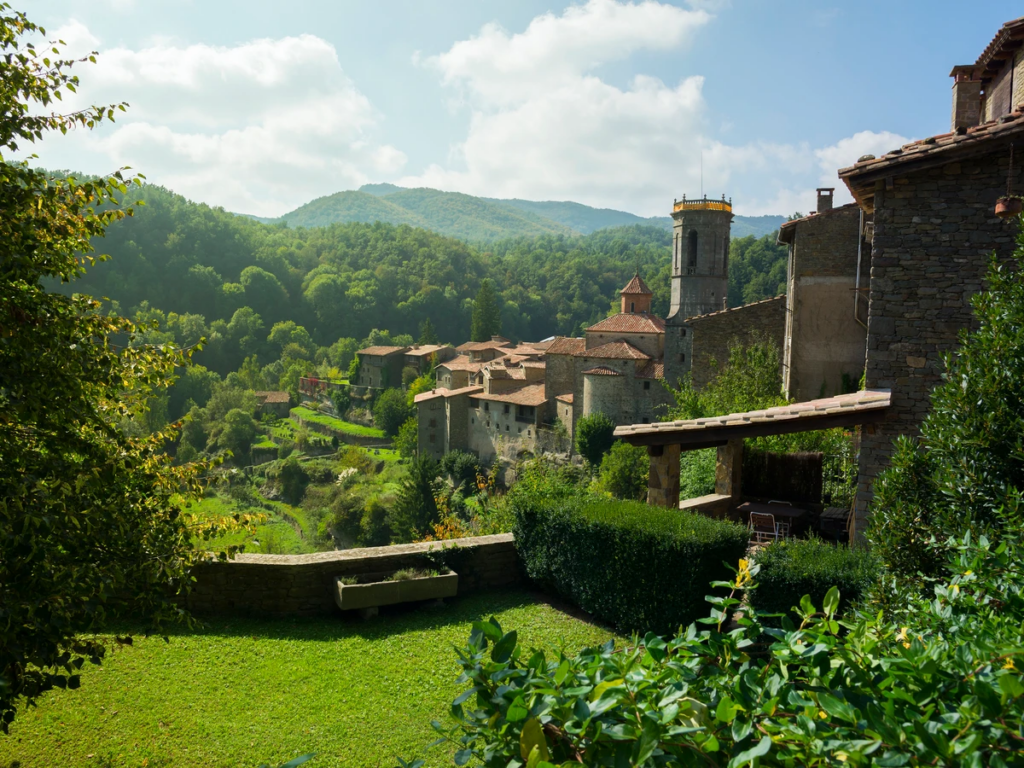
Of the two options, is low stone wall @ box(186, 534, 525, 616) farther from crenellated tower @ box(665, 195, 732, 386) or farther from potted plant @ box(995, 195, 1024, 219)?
crenellated tower @ box(665, 195, 732, 386)

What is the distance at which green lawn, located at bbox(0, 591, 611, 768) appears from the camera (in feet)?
16.8

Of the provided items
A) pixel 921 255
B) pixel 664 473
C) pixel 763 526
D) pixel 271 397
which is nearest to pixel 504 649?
pixel 664 473

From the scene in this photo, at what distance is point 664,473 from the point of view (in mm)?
9266

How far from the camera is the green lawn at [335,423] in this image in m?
66.3

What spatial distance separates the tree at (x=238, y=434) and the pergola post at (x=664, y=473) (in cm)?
5774

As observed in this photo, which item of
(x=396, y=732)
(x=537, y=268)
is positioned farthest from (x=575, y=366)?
(x=537, y=268)

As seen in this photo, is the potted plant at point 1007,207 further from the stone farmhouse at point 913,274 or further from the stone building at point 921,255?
the stone building at point 921,255

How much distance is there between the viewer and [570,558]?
785cm

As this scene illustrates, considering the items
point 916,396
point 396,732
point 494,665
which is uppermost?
point 916,396

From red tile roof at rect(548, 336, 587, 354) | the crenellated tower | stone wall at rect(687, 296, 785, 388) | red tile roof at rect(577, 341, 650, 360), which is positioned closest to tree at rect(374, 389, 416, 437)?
red tile roof at rect(548, 336, 587, 354)

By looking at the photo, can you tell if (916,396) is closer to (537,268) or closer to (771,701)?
(771,701)

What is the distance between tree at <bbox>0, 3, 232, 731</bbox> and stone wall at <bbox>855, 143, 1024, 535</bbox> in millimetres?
7262

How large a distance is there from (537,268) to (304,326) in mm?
45258

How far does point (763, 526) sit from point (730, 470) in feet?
5.00
